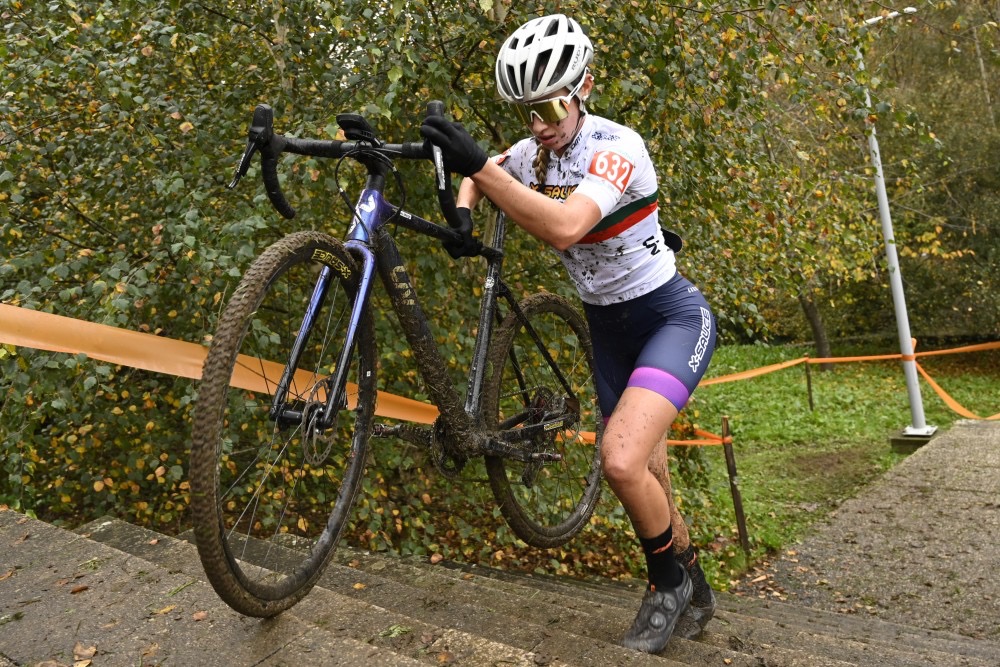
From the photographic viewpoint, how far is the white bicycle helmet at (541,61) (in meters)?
2.97

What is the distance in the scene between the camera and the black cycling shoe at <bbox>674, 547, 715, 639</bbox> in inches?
129

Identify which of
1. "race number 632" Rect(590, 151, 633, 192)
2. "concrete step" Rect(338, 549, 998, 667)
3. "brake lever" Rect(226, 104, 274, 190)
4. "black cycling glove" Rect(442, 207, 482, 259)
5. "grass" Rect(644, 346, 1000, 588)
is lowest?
"grass" Rect(644, 346, 1000, 588)

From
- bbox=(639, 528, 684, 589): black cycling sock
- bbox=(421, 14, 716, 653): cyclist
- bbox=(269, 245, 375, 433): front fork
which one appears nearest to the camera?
bbox=(269, 245, 375, 433): front fork

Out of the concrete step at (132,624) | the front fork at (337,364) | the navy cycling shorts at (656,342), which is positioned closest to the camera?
the concrete step at (132,624)

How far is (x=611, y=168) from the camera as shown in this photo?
288 centimetres

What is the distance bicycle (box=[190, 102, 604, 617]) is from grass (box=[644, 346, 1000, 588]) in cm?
231

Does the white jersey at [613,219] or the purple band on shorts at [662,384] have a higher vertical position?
the white jersey at [613,219]

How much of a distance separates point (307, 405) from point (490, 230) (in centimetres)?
281

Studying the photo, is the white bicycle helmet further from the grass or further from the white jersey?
the grass

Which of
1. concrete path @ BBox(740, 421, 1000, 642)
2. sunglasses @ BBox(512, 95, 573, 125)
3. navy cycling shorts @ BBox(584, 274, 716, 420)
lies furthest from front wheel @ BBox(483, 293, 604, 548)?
concrete path @ BBox(740, 421, 1000, 642)

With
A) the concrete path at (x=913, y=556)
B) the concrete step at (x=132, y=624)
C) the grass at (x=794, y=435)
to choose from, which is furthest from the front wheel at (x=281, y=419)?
the concrete path at (x=913, y=556)

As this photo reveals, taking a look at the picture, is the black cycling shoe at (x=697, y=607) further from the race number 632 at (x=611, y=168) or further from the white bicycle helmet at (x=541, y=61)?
the white bicycle helmet at (x=541, y=61)

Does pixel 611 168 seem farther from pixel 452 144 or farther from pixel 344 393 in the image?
pixel 344 393

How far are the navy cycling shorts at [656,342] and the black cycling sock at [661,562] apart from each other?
0.56 m
